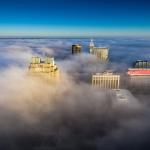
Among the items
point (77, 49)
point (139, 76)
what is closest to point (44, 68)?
point (77, 49)

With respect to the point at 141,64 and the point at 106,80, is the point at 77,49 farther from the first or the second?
the point at 141,64

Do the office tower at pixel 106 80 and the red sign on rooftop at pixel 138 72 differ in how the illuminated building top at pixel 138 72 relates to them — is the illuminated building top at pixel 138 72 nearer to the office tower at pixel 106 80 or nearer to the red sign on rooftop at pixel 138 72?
the red sign on rooftop at pixel 138 72

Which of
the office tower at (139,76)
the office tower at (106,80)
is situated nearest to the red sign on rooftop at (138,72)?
the office tower at (139,76)

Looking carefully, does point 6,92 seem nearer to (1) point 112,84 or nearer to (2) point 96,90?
(2) point 96,90

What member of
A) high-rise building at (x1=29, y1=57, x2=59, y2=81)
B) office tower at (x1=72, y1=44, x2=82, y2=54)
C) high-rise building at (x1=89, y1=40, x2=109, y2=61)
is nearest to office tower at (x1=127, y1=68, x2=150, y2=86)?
high-rise building at (x1=89, y1=40, x2=109, y2=61)

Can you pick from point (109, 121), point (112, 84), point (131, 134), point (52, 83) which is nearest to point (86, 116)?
point (109, 121)

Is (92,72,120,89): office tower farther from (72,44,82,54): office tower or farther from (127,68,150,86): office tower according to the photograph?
(72,44,82,54): office tower

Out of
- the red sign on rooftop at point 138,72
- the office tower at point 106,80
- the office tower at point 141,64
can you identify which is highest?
the office tower at point 141,64
